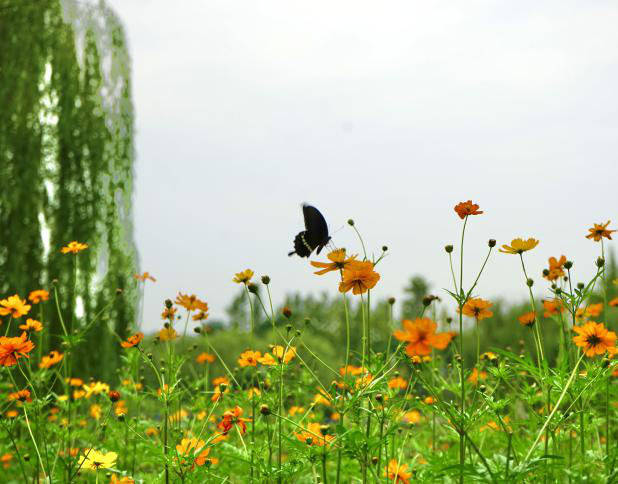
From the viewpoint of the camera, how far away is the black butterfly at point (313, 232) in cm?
235

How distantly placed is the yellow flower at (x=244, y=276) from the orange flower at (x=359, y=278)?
0.52 metres

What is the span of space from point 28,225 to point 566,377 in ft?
22.4

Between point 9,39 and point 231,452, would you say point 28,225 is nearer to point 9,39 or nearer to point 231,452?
point 9,39

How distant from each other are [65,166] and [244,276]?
6282 mm

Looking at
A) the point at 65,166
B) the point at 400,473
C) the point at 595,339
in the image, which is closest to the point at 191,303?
the point at 400,473

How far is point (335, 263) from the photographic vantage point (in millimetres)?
1684

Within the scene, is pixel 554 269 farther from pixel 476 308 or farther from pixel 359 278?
pixel 359 278

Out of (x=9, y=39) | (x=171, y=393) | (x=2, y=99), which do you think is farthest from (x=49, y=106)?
(x=171, y=393)

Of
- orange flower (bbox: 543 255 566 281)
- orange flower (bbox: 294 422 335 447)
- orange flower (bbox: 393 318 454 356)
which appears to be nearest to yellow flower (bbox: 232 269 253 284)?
orange flower (bbox: 294 422 335 447)

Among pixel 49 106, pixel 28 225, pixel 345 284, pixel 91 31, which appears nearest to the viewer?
pixel 345 284

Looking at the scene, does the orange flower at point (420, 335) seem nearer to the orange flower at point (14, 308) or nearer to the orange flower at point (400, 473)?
the orange flower at point (400, 473)

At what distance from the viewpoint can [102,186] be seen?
24.7 feet

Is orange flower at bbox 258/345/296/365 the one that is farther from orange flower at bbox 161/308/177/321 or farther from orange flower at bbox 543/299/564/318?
orange flower at bbox 543/299/564/318

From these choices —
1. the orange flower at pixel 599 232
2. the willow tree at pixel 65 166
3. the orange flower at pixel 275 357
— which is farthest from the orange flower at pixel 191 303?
the willow tree at pixel 65 166
